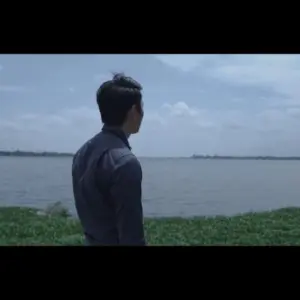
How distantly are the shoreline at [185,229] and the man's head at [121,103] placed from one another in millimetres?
593

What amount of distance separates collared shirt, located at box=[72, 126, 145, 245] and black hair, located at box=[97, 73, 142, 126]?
0.24 ft

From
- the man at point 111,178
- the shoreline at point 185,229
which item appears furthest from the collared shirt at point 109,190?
the shoreline at point 185,229

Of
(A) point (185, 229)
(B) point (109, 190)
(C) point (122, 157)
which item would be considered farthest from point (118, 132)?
(A) point (185, 229)

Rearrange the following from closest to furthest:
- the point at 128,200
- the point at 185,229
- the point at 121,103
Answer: the point at 128,200 < the point at 121,103 < the point at 185,229

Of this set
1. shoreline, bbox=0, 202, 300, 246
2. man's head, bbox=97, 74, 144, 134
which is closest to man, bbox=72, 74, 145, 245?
man's head, bbox=97, 74, 144, 134

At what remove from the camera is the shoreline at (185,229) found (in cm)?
230

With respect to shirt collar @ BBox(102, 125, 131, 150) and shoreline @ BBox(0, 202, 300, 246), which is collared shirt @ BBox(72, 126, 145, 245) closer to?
shirt collar @ BBox(102, 125, 131, 150)

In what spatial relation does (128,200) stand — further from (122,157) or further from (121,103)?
(121,103)

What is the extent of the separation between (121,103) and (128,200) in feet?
1.31

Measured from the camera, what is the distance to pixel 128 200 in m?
1.72

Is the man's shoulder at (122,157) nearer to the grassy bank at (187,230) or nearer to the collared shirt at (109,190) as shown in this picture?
the collared shirt at (109,190)

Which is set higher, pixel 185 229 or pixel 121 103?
pixel 121 103

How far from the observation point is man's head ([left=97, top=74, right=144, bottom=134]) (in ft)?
6.09
